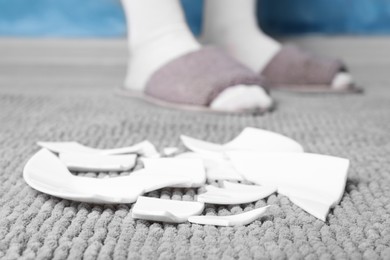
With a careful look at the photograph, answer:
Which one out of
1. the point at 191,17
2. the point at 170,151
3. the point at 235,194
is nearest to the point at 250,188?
the point at 235,194

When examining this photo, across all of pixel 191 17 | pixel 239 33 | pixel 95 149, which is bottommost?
pixel 191 17

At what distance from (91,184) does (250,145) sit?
0.59ft

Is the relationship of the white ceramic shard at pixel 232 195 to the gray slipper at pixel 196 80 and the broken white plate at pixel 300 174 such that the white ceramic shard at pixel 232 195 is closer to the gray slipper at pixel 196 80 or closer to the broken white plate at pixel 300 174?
the broken white plate at pixel 300 174

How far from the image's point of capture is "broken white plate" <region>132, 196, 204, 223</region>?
0.39 m

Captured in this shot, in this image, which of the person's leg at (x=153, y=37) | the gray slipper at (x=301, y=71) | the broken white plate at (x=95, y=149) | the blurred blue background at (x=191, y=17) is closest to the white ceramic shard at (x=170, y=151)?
A: the broken white plate at (x=95, y=149)

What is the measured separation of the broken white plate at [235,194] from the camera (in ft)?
1.41

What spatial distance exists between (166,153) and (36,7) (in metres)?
0.93

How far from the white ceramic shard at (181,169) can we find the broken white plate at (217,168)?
10 mm

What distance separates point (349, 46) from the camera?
1.41m

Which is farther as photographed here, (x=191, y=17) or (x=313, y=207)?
(x=191, y=17)

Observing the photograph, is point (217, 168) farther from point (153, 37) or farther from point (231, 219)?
point (153, 37)

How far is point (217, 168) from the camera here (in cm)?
51

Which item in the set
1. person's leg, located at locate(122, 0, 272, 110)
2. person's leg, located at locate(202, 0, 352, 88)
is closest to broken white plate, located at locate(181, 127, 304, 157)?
person's leg, located at locate(122, 0, 272, 110)

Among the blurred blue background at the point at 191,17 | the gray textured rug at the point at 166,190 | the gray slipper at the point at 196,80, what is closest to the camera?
the gray textured rug at the point at 166,190
